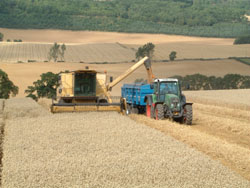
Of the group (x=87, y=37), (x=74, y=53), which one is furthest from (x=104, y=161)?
(x=87, y=37)

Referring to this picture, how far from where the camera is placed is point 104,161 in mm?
12547

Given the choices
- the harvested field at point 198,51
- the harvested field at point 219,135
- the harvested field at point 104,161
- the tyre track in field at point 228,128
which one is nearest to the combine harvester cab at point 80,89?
the harvested field at point 219,135

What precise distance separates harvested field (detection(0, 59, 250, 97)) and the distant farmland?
9.98 m

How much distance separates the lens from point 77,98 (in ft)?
98.3

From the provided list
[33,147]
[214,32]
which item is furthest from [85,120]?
[214,32]

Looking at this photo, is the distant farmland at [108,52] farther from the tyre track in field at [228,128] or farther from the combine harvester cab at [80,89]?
the tyre track in field at [228,128]

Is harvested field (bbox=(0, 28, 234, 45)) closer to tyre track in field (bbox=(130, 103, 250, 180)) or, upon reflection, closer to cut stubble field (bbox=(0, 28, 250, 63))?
cut stubble field (bbox=(0, 28, 250, 63))

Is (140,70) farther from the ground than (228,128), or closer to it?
farther from the ground

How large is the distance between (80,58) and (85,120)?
303 feet

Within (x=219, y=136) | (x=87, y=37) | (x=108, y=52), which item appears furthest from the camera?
(x=87, y=37)

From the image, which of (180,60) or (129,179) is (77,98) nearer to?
(129,179)

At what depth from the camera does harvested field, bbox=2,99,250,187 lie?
10.6 meters

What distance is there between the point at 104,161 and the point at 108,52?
366 feet

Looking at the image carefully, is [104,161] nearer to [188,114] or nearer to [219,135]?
[219,135]
